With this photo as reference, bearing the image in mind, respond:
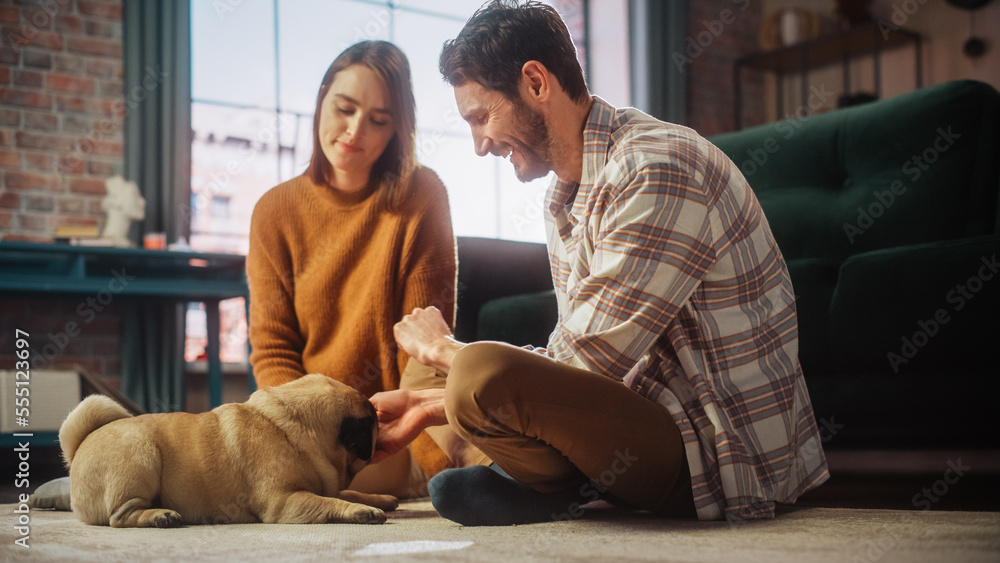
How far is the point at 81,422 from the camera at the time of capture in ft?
4.64

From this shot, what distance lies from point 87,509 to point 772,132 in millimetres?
2314

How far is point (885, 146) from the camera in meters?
2.45

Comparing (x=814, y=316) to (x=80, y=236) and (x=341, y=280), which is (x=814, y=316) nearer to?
(x=341, y=280)

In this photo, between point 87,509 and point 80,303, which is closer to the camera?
point 87,509

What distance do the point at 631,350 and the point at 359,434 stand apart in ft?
1.81

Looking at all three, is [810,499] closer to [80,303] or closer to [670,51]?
[80,303]

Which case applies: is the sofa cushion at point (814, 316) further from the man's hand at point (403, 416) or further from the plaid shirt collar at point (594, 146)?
the man's hand at point (403, 416)

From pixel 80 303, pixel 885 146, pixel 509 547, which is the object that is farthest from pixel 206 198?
pixel 509 547

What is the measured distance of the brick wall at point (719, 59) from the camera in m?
5.29

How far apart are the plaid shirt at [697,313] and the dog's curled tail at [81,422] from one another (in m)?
0.81

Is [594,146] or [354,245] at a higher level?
[594,146]

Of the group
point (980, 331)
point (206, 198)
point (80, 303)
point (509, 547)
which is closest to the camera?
point (509, 547)

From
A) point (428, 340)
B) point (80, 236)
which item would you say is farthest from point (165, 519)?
point (80, 236)

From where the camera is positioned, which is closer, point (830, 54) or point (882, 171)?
point (882, 171)
